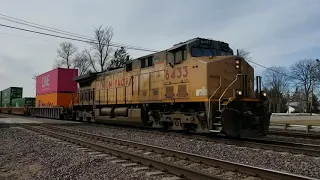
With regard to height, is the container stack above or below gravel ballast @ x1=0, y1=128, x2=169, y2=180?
above

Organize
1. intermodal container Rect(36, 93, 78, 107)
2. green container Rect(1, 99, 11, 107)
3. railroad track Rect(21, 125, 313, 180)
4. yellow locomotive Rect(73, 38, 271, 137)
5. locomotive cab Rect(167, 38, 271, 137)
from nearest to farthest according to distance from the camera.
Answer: railroad track Rect(21, 125, 313, 180) < locomotive cab Rect(167, 38, 271, 137) < yellow locomotive Rect(73, 38, 271, 137) < intermodal container Rect(36, 93, 78, 107) < green container Rect(1, 99, 11, 107)

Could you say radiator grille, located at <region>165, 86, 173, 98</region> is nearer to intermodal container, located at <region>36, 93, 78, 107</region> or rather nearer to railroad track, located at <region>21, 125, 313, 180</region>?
railroad track, located at <region>21, 125, 313, 180</region>

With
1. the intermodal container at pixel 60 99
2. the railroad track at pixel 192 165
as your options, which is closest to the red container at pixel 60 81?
the intermodal container at pixel 60 99

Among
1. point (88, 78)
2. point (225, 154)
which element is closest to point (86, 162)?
point (225, 154)

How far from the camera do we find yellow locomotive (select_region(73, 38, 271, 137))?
10.5 meters

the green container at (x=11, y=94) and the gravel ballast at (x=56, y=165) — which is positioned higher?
the green container at (x=11, y=94)

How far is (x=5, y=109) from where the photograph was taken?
156ft

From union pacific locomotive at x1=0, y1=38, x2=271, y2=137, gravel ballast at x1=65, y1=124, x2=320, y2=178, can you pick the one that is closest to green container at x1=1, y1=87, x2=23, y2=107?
union pacific locomotive at x1=0, y1=38, x2=271, y2=137

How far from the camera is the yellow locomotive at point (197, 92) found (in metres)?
10.5

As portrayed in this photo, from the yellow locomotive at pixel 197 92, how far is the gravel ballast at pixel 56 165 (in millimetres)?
4579

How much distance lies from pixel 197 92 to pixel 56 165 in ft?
19.7

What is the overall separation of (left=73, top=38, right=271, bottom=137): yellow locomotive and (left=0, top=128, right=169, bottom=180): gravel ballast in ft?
15.0

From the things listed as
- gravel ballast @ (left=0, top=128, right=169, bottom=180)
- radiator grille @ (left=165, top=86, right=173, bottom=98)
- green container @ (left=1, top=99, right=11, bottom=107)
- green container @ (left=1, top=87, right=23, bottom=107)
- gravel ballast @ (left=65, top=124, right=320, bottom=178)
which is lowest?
gravel ballast @ (left=0, top=128, right=169, bottom=180)

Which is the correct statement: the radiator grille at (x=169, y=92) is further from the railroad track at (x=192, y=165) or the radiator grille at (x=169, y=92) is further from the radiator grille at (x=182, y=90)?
the railroad track at (x=192, y=165)
